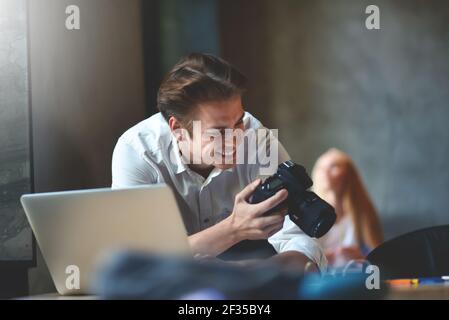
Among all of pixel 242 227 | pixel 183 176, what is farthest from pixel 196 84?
pixel 242 227

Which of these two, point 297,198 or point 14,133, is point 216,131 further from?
point 14,133

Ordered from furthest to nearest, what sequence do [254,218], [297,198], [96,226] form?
[254,218], [297,198], [96,226]

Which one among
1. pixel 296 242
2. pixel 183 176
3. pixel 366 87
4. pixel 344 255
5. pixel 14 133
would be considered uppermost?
pixel 366 87

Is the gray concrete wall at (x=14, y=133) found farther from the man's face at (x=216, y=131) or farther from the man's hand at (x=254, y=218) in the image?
the man's hand at (x=254, y=218)

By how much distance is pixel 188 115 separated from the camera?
2.36 metres

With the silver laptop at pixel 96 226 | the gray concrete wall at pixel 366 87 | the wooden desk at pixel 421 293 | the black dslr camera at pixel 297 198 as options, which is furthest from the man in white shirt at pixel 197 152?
the wooden desk at pixel 421 293

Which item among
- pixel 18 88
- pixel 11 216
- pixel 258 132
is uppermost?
pixel 18 88

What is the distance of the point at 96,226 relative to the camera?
4.56ft

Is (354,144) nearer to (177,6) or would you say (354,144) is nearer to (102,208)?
(177,6)

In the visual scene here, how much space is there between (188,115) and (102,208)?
103cm

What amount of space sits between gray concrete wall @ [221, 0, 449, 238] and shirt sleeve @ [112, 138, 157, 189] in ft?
1.52

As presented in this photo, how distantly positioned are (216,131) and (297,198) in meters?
0.65

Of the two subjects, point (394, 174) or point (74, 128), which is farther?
point (74, 128)
